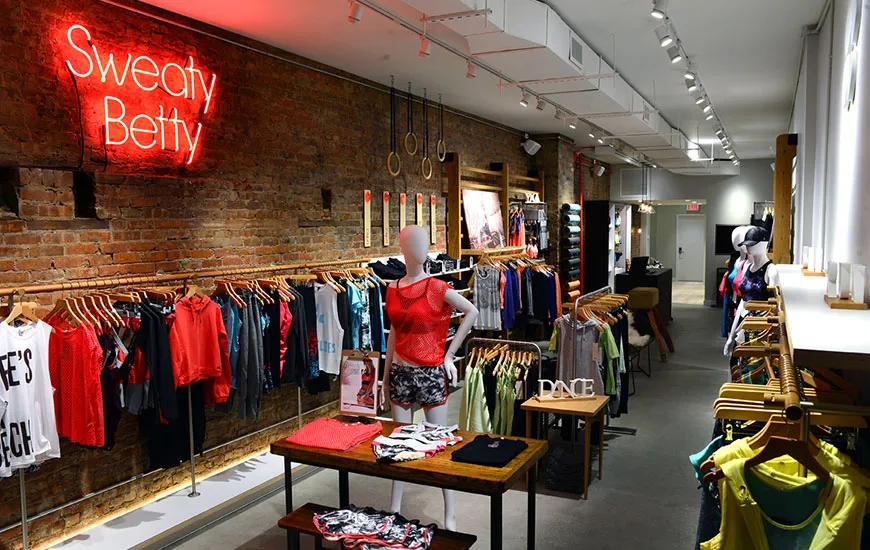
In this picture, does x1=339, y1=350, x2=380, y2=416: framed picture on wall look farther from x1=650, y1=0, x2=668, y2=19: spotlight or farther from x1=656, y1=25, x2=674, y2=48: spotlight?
x1=656, y1=25, x2=674, y2=48: spotlight

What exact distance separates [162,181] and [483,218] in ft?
18.6

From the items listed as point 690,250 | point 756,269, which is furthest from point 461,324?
point 690,250

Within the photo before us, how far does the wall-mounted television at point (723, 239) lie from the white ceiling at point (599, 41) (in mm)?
6689

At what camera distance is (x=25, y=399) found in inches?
141

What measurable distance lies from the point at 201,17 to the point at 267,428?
136 inches

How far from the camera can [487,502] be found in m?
4.80

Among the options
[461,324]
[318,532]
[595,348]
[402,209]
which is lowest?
[318,532]

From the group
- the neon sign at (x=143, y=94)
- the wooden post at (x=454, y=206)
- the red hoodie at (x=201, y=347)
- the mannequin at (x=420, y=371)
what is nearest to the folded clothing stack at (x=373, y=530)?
the mannequin at (x=420, y=371)

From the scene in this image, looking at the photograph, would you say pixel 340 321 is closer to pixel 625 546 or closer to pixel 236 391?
pixel 236 391

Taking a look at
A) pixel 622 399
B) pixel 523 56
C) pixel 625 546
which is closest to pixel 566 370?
pixel 622 399

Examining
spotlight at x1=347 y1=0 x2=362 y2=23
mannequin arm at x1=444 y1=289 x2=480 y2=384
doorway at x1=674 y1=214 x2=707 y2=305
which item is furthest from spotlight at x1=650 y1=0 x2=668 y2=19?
doorway at x1=674 y1=214 x2=707 y2=305

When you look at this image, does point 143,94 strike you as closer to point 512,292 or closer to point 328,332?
point 328,332

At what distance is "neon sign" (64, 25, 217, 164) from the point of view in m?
4.38

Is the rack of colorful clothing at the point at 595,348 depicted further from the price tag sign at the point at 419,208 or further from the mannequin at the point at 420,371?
the price tag sign at the point at 419,208
